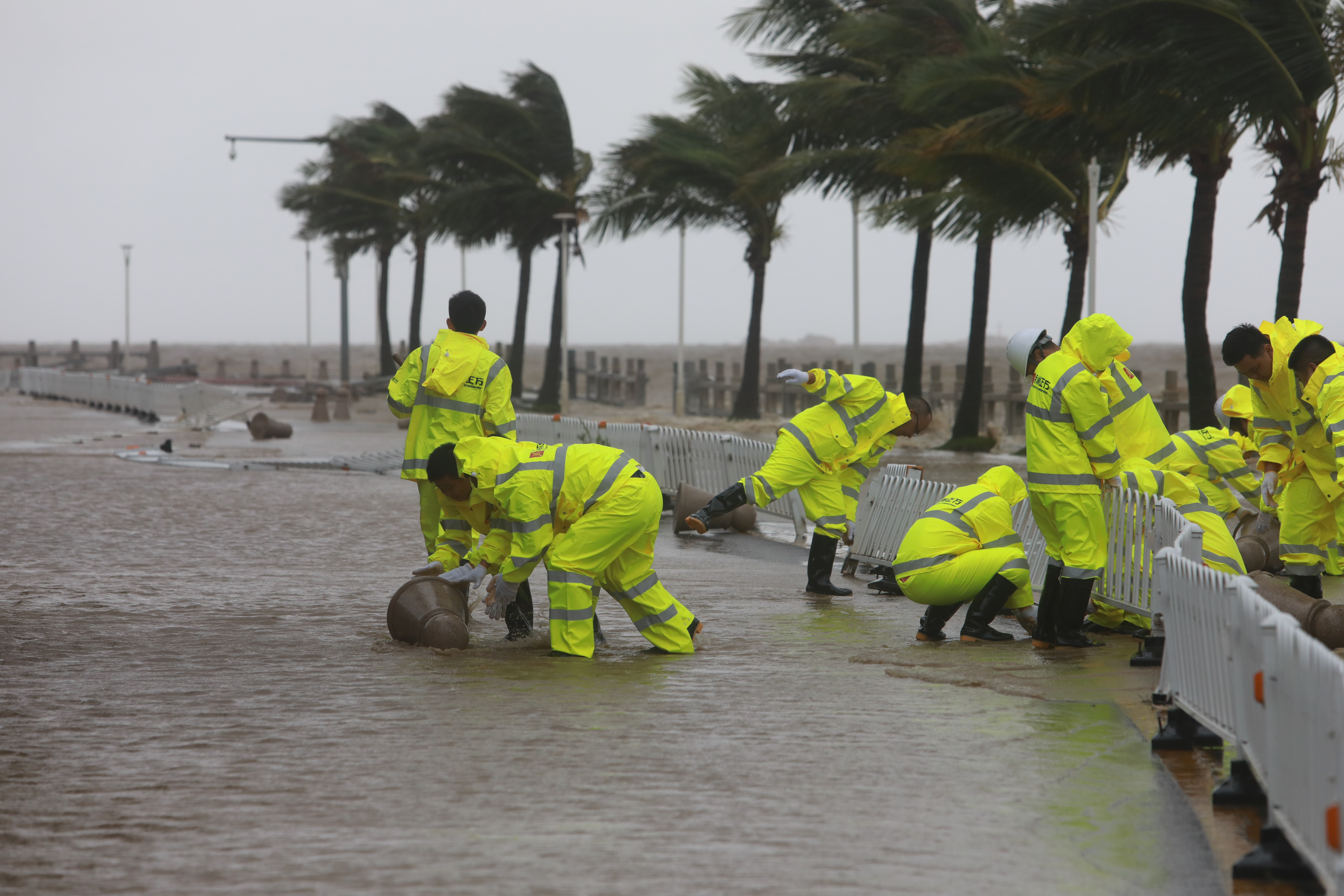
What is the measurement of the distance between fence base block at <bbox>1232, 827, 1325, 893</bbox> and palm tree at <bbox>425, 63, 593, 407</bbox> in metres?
33.0

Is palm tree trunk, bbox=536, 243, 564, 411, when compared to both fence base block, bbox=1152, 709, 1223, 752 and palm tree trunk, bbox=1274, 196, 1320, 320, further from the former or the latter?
fence base block, bbox=1152, 709, 1223, 752

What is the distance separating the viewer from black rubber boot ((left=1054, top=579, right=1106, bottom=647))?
7.78 metres

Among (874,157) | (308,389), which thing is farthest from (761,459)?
(308,389)

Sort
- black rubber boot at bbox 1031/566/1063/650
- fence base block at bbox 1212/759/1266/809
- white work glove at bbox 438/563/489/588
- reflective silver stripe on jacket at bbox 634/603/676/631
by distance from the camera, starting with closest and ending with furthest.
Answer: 1. fence base block at bbox 1212/759/1266/809
2. white work glove at bbox 438/563/489/588
3. reflective silver stripe on jacket at bbox 634/603/676/631
4. black rubber boot at bbox 1031/566/1063/650

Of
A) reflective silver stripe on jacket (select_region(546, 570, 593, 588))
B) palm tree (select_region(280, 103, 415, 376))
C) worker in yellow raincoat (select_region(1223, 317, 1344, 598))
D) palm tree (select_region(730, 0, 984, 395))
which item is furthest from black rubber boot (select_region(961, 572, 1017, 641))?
palm tree (select_region(280, 103, 415, 376))

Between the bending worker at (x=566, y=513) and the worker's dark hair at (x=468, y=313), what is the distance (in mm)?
1546

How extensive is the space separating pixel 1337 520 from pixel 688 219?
26.8 m

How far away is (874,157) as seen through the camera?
2473cm

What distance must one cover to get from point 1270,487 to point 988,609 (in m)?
2.73

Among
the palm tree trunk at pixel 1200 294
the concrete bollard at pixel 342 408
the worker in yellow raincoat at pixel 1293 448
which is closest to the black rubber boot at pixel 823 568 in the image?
the worker in yellow raincoat at pixel 1293 448

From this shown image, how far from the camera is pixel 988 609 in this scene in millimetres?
8125

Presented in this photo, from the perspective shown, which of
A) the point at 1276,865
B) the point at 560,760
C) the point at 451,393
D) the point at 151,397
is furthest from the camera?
the point at 151,397

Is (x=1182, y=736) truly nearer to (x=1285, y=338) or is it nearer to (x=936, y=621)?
(x=936, y=621)

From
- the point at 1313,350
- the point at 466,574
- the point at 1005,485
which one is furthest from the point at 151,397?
the point at 1313,350
